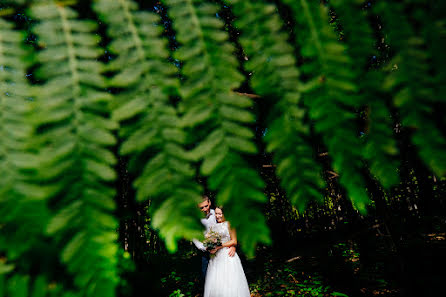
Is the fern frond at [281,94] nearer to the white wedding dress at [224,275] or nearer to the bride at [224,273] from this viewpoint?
the bride at [224,273]

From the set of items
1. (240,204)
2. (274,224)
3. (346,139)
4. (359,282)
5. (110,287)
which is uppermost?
(346,139)

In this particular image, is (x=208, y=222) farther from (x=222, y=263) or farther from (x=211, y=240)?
(x=222, y=263)

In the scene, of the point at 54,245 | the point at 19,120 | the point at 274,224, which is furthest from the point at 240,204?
the point at 274,224

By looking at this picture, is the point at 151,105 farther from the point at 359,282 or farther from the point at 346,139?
the point at 359,282

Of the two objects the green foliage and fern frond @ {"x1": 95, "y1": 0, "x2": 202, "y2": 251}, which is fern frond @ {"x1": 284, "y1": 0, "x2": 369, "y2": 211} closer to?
the green foliage

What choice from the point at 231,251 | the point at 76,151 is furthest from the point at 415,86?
the point at 231,251

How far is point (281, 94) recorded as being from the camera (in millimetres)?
642

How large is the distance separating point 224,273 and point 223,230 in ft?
2.58

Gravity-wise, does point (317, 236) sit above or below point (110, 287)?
below

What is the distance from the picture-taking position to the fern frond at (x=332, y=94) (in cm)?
60

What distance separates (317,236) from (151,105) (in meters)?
10.4

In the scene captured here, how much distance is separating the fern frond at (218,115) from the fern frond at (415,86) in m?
0.41

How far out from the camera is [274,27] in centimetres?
66

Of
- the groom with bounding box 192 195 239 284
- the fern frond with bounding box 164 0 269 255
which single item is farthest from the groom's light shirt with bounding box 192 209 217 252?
the fern frond with bounding box 164 0 269 255
